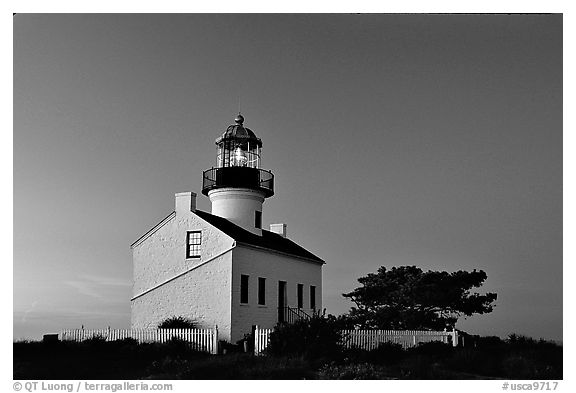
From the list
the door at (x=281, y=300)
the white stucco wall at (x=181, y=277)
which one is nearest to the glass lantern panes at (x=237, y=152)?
the white stucco wall at (x=181, y=277)

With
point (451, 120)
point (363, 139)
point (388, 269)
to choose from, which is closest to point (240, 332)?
point (388, 269)

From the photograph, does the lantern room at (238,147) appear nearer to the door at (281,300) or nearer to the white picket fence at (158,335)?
the door at (281,300)

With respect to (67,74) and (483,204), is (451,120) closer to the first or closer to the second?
(483,204)

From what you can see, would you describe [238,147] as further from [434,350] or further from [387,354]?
[434,350]

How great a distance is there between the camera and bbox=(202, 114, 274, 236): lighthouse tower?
953 inches

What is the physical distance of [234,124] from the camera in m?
24.3

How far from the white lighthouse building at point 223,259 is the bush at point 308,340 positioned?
228 cm

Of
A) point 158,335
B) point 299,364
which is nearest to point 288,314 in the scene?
point 158,335

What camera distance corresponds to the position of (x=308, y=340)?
740 inches

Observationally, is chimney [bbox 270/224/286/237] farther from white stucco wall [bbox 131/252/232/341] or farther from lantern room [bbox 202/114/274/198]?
white stucco wall [bbox 131/252/232/341]

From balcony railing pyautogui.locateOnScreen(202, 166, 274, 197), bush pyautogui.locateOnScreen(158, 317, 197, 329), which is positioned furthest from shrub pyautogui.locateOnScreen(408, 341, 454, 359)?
balcony railing pyautogui.locateOnScreen(202, 166, 274, 197)

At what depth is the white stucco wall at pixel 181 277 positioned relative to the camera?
70.8 feet

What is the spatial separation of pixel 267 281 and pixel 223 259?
198 cm

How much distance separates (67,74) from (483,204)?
9.33 meters
